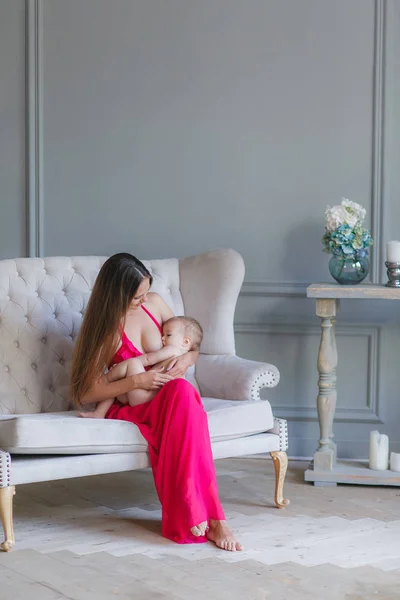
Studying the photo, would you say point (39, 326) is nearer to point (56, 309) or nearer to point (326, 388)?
point (56, 309)

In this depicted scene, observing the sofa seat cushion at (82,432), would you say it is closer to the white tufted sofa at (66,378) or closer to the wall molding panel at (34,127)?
the white tufted sofa at (66,378)

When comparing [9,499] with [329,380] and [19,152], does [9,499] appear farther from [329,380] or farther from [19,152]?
[19,152]

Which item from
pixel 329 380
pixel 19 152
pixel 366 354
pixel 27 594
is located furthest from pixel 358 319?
pixel 27 594

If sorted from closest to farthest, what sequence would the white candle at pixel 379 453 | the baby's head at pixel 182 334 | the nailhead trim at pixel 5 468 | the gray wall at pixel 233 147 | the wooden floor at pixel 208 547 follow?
1. the wooden floor at pixel 208 547
2. the nailhead trim at pixel 5 468
3. the baby's head at pixel 182 334
4. the white candle at pixel 379 453
5. the gray wall at pixel 233 147

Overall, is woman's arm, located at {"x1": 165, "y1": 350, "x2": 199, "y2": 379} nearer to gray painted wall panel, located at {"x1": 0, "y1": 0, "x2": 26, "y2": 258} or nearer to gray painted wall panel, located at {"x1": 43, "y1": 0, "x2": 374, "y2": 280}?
gray painted wall panel, located at {"x1": 43, "y1": 0, "x2": 374, "y2": 280}

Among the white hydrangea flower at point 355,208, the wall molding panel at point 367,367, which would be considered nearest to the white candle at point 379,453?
the wall molding panel at point 367,367

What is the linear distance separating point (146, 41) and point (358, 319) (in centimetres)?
164

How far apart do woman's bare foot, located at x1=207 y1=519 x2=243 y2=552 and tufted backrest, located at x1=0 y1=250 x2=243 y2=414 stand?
80 centimetres

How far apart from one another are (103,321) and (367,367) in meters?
1.47

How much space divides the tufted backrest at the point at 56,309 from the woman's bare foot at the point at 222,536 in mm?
802

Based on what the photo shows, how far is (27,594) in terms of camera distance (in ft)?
8.63

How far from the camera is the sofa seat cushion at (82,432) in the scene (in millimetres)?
3029

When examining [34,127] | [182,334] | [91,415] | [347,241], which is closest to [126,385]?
[91,415]

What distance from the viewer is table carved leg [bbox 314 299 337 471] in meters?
3.89
